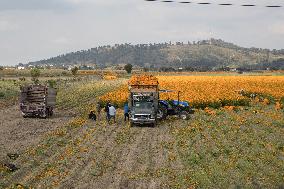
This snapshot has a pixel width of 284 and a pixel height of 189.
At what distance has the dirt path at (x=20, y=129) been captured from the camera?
87.8 ft

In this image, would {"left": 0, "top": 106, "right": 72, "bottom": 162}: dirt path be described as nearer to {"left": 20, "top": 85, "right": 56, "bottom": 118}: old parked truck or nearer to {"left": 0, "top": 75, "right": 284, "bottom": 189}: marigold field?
{"left": 0, "top": 75, "right": 284, "bottom": 189}: marigold field

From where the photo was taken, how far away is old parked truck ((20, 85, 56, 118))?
39812 millimetres

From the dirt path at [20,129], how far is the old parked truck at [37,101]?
706 millimetres

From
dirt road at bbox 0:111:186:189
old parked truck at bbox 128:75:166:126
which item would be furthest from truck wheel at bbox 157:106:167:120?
dirt road at bbox 0:111:186:189

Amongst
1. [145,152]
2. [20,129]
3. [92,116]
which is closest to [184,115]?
[92,116]

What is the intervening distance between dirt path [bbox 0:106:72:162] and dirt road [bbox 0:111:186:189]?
328mm

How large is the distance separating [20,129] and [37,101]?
7.61 meters

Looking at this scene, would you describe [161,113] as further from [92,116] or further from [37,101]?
[37,101]

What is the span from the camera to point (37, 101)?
135ft

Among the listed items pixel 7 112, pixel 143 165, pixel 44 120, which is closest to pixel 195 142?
pixel 143 165

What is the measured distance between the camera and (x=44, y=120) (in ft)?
128

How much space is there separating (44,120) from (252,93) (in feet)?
102

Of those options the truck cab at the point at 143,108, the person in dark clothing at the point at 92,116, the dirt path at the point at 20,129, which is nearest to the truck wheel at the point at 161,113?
the truck cab at the point at 143,108

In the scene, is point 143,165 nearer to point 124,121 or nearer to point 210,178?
point 210,178
